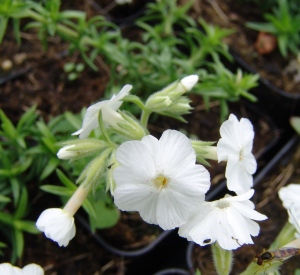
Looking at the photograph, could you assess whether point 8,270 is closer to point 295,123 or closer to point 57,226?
point 57,226

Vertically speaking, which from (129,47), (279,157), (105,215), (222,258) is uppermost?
(222,258)

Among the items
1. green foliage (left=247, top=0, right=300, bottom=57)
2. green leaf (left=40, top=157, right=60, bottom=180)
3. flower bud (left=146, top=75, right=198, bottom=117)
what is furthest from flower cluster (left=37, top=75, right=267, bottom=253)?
green foliage (left=247, top=0, right=300, bottom=57)

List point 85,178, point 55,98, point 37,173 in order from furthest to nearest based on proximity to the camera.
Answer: point 55,98, point 37,173, point 85,178

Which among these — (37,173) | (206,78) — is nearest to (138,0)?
(206,78)

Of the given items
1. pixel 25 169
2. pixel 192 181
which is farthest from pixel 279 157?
pixel 192 181

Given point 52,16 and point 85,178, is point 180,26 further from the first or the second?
point 85,178
